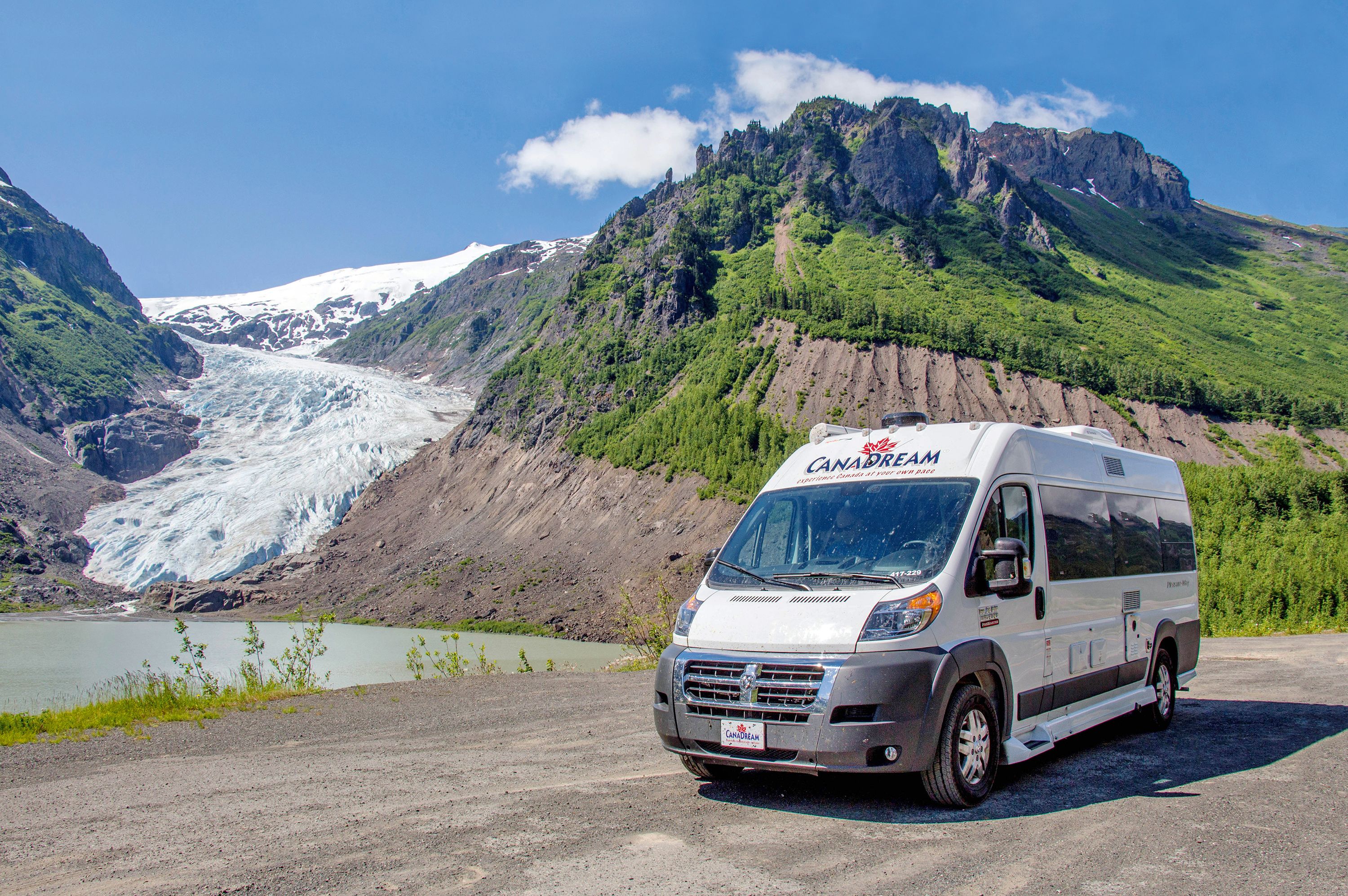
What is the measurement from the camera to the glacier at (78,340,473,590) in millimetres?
93000

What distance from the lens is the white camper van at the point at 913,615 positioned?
5.69 metres

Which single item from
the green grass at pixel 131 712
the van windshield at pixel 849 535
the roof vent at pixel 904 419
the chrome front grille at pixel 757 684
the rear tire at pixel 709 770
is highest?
the roof vent at pixel 904 419

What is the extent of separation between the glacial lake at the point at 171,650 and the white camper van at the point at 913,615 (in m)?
13.2

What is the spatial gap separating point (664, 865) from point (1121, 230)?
694 ft

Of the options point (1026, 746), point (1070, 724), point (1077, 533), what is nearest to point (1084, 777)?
point (1070, 724)

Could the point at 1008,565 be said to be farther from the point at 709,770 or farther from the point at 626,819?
the point at 626,819

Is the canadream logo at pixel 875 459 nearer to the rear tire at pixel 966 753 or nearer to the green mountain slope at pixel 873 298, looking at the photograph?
the rear tire at pixel 966 753

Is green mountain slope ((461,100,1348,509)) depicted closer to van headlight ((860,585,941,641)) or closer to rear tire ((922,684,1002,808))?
rear tire ((922,684,1002,808))

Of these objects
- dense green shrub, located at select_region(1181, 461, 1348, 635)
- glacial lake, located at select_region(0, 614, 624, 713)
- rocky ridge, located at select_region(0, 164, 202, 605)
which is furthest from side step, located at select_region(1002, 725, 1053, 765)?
rocky ridge, located at select_region(0, 164, 202, 605)

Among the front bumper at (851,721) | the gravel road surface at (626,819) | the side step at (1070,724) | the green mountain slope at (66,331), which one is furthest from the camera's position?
the green mountain slope at (66,331)

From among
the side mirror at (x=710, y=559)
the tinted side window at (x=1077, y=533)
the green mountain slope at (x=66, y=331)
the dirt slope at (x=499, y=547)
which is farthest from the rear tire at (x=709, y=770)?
the green mountain slope at (x=66, y=331)

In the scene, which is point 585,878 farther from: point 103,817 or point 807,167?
point 807,167

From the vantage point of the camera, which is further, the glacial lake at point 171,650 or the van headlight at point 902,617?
the glacial lake at point 171,650

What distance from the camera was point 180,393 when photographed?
138750mm
